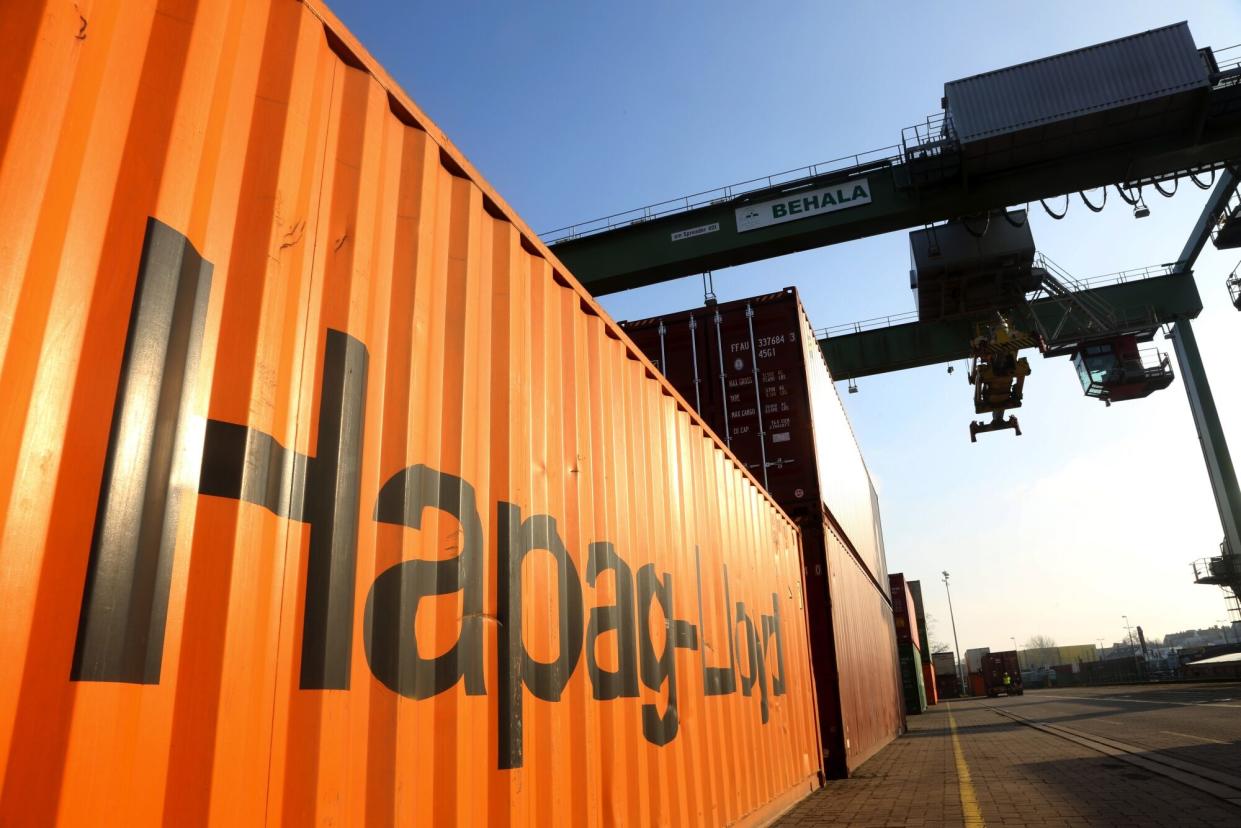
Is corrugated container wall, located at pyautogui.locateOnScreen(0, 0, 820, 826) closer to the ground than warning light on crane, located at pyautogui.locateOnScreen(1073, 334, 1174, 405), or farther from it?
closer to the ground

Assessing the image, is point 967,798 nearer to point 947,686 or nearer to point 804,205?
point 804,205

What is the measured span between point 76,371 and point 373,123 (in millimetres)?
1459

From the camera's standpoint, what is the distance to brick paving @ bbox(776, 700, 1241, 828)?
19.5ft

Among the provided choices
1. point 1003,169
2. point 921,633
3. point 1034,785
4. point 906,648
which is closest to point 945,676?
point 921,633

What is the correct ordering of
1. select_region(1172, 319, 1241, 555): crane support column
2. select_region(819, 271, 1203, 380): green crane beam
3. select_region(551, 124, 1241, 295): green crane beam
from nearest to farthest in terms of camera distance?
select_region(551, 124, 1241, 295): green crane beam, select_region(819, 271, 1203, 380): green crane beam, select_region(1172, 319, 1241, 555): crane support column

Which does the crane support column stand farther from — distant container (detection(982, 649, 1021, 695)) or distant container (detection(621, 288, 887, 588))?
distant container (detection(982, 649, 1021, 695))

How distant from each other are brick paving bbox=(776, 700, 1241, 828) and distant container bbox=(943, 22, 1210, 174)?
10125mm

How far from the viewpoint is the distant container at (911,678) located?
3053cm

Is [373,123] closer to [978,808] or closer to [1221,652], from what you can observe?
[978,808]

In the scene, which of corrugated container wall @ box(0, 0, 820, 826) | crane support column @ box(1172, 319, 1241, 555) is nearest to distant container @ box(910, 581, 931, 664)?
crane support column @ box(1172, 319, 1241, 555)

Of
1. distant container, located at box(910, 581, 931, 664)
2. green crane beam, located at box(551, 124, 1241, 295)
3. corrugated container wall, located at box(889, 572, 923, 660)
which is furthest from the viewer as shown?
distant container, located at box(910, 581, 931, 664)

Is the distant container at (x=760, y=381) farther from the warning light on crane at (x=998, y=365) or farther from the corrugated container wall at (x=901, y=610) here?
the corrugated container wall at (x=901, y=610)

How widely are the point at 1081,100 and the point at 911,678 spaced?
25024 mm

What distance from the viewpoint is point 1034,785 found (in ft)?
25.9
